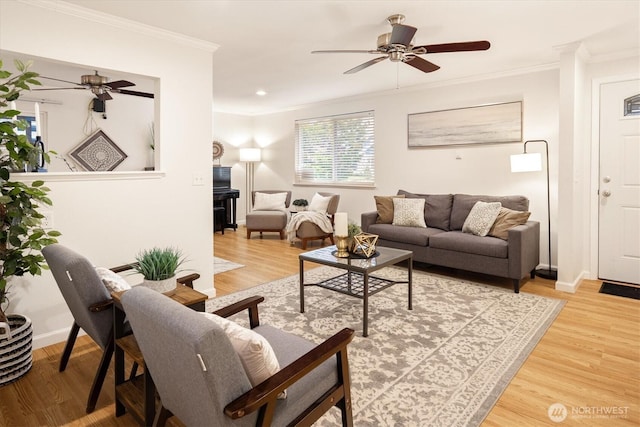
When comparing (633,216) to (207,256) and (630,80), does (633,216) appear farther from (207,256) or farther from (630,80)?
(207,256)

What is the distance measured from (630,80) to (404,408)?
13.7 ft

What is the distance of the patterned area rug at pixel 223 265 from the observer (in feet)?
15.3

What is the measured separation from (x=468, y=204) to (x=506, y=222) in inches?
24.8

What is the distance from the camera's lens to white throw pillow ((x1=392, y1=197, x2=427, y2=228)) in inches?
191

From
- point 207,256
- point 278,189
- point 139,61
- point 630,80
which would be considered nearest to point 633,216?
point 630,80

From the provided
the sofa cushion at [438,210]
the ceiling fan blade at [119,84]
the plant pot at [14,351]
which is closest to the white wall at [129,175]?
the plant pot at [14,351]

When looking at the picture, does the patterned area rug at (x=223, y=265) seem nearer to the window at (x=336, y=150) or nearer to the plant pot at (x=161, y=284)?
the plant pot at (x=161, y=284)

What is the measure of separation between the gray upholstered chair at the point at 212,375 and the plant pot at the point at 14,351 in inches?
52.6

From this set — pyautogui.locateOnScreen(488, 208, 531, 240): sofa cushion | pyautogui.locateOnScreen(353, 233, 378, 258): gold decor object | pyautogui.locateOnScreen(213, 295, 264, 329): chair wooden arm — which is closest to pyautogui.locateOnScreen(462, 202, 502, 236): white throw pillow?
pyautogui.locateOnScreen(488, 208, 531, 240): sofa cushion

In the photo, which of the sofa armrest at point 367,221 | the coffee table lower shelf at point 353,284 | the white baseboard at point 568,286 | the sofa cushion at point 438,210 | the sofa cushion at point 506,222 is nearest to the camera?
the coffee table lower shelf at point 353,284

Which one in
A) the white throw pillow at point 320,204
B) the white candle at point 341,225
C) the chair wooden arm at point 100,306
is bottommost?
the chair wooden arm at point 100,306

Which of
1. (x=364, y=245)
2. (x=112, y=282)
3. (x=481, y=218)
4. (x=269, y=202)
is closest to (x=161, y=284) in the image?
(x=112, y=282)

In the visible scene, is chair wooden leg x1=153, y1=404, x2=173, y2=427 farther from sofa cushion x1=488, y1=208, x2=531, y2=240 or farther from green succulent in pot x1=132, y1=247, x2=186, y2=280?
sofa cushion x1=488, y1=208, x2=531, y2=240

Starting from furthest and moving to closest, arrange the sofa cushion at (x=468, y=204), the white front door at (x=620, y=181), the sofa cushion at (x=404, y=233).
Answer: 1. the sofa cushion at (x=404, y=233)
2. the sofa cushion at (x=468, y=204)
3. the white front door at (x=620, y=181)
